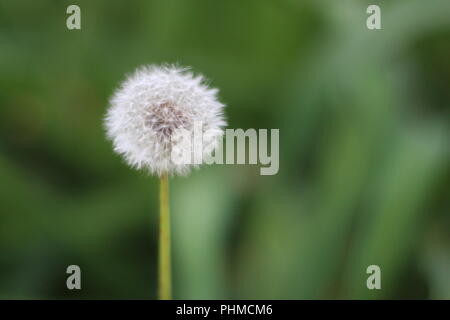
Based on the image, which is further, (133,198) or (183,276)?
(133,198)

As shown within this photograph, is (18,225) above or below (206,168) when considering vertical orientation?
below

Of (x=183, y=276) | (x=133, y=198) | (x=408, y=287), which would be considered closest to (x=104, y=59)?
(x=133, y=198)

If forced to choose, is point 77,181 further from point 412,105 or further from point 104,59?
point 412,105

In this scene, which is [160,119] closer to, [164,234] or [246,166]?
[164,234]

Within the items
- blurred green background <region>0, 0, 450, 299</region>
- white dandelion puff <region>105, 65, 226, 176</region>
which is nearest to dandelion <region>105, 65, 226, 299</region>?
white dandelion puff <region>105, 65, 226, 176</region>

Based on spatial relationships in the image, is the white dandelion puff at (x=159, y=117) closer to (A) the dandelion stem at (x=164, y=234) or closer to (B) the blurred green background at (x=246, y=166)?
(A) the dandelion stem at (x=164, y=234)

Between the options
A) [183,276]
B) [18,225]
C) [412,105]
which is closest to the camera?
[183,276]
